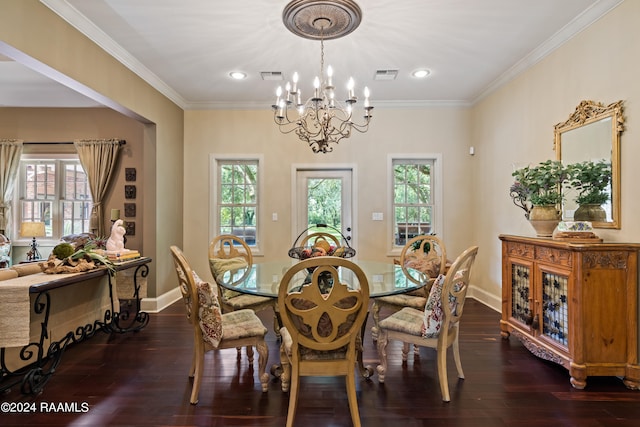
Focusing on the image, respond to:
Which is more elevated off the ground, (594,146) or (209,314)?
(594,146)

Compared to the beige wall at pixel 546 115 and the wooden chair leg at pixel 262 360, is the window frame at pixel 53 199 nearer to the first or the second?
the wooden chair leg at pixel 262 360

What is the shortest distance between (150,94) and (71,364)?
2983 mm

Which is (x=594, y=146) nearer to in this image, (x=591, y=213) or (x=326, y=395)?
(x=591, y=213)

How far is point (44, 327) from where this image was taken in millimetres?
2408

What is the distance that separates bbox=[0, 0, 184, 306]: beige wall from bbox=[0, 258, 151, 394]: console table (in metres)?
0.84

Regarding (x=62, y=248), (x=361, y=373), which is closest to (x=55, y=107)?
(x=62, y=248)

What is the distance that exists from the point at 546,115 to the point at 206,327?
371 cm

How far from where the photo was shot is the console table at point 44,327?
7.24 feet

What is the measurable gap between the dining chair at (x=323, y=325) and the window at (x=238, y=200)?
131 inches

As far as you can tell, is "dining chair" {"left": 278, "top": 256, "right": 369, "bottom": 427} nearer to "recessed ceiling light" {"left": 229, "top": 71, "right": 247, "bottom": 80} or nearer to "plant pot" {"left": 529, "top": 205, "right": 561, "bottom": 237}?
"plant pot" {"left": 529, "top": 205, "right": 561, "bottom": 237}

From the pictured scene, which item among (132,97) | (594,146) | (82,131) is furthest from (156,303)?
(594,146)

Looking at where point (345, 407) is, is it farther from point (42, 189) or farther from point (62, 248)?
point (42, 189)

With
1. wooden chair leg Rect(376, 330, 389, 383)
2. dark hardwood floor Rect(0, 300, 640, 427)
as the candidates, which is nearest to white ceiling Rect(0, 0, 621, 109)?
dark hardwood floor Rect(0, 300, 640, 427)

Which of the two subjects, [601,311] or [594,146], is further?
[594,146]
